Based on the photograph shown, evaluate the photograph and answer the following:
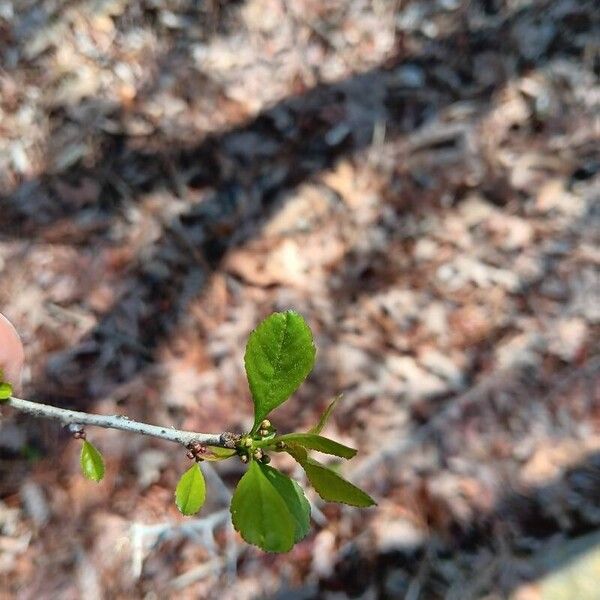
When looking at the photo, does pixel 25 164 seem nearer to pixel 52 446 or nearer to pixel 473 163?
pixel 52 446

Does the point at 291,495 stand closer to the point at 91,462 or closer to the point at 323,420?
the point at 323,420

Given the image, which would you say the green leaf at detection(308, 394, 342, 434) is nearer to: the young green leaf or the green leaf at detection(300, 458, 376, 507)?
the green leaf at detection(300, 458, 376, 507)

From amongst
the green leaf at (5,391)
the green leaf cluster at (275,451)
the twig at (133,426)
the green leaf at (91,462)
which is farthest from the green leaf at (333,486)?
the green leaf at (5,391)

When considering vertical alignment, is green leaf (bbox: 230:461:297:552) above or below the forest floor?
below

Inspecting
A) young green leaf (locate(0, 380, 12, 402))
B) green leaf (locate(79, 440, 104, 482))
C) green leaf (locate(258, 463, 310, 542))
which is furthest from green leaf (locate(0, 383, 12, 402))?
green leaf (locate(258, 463, 310, 542))

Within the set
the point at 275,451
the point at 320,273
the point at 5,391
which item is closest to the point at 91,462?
the point at 5,391

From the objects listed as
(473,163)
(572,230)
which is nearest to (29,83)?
(473,163)

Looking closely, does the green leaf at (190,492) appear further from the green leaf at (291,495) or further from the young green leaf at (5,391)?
the young green leaf at (5,391)
